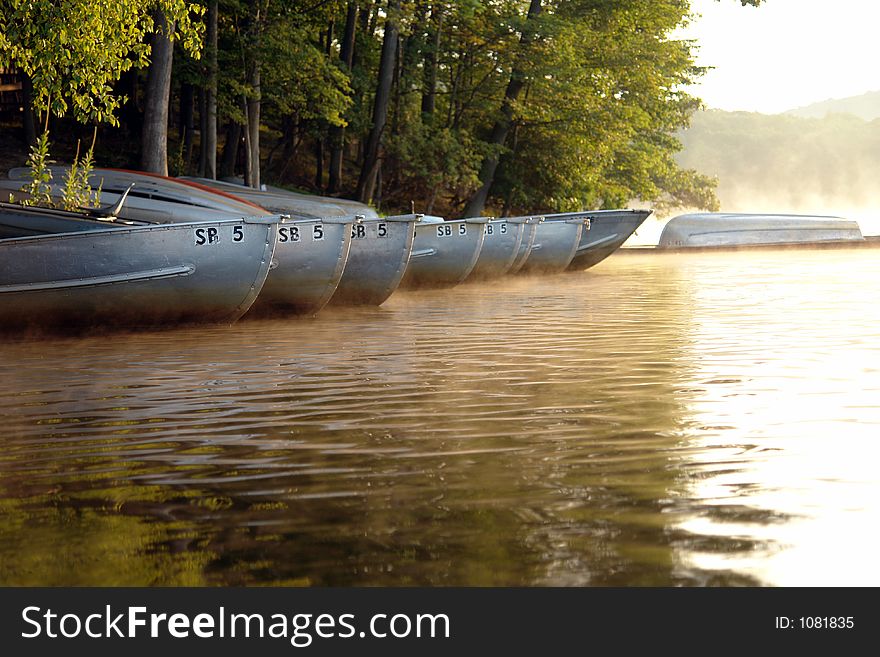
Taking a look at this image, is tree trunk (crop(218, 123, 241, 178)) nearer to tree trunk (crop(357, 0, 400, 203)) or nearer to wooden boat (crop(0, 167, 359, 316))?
tree trunk (crop(357, 0, 400, 203))

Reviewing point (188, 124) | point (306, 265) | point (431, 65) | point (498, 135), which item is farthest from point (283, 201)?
point (498, 135)

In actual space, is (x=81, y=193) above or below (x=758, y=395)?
above

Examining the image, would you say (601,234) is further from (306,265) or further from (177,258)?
(177,258)

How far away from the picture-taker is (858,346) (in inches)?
378

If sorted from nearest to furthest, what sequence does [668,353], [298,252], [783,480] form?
[783,480], [668,353], [298,252]

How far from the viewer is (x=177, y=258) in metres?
11.8

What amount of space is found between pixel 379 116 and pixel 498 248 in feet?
30.8

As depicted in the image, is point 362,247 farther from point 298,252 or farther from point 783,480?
point 783,480

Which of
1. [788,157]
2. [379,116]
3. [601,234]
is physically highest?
[788,157]

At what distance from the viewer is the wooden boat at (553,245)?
23094 mm

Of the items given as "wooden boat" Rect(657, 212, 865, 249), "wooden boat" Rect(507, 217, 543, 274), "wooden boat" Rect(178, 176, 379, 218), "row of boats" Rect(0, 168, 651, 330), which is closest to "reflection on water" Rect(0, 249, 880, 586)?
"row of boats" Rect(0, 168, 651, 330)

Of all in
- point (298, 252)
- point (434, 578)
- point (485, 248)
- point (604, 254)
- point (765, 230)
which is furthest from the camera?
point (765, 230)

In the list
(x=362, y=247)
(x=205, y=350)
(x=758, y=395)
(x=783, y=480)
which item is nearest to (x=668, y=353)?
(x=758, y=395)

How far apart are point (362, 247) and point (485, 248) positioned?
610cm
